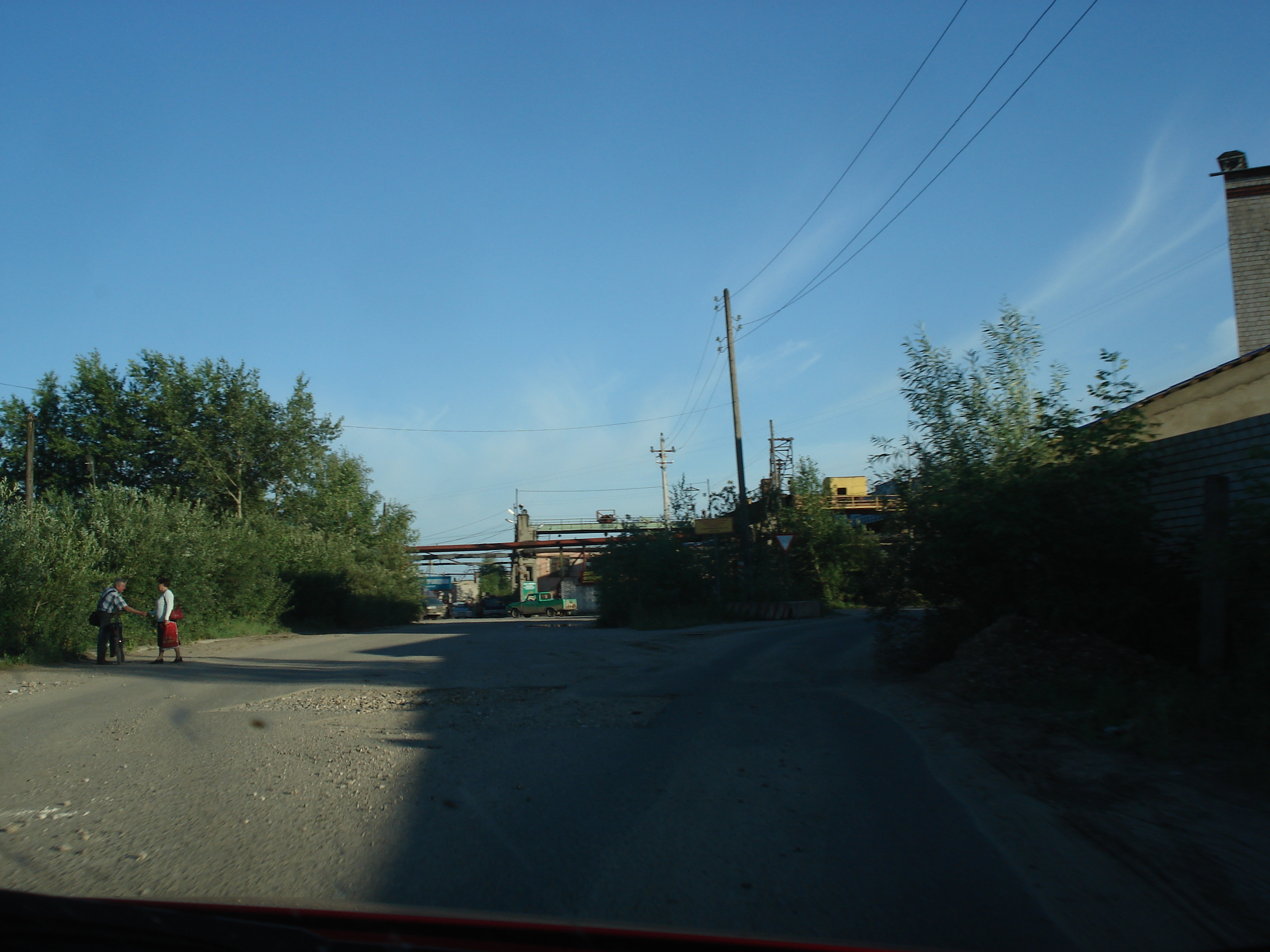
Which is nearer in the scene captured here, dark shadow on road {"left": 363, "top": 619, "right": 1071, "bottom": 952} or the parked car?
dark shadow on road {"left": 363, "top": 619, "right": 1071, "bottom": 952}

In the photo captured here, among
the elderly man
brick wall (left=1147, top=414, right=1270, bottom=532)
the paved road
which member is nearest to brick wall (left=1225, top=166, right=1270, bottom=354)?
brick wall (left=1147, top=414, right=1270, bottom=532)

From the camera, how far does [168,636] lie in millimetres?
16141

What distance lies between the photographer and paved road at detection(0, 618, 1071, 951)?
374 cm

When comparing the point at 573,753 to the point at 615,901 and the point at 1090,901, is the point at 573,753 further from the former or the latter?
the point at 1090,901

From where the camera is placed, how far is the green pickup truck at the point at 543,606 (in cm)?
5500

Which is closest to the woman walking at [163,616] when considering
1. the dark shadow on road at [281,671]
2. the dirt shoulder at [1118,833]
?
the dark shadow on road at [281,671]

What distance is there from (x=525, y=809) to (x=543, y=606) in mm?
50482

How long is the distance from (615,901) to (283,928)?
1.83 m

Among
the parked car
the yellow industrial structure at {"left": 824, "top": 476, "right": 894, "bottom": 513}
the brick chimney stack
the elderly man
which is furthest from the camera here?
the parked car


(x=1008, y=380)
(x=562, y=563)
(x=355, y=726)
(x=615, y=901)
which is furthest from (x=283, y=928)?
(x=562, y=563)

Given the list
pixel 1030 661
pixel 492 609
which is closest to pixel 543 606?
pixel 492 609

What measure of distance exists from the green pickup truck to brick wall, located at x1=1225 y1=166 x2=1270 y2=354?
43165 mm

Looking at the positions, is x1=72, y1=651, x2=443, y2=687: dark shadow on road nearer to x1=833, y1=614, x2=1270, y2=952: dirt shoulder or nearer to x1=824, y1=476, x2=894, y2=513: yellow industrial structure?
x1=833, y1=614, x2=1270, y2=952: dirt shoulder

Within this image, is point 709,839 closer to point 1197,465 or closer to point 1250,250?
point 1197,465
